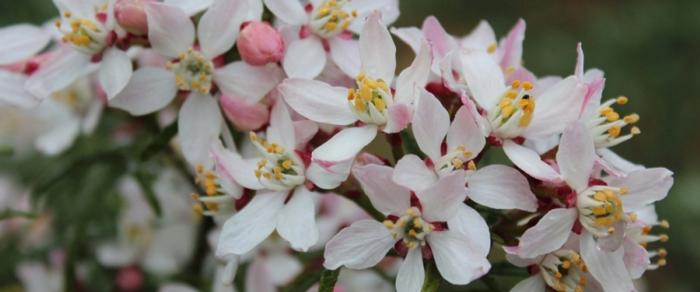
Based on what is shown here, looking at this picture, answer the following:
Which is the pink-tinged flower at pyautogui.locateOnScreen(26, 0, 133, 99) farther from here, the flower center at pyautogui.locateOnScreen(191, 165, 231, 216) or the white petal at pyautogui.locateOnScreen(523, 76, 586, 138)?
the white petal at pyautogui.locateOnScreen(523, 76, 586, 138)

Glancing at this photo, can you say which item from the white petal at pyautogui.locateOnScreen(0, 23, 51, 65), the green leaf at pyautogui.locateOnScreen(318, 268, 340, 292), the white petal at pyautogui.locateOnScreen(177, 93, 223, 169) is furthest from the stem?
the white petal at pyautogui.locateOnScreen(0, 23, 51, 65)

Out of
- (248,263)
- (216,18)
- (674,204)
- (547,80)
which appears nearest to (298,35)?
(216,18)

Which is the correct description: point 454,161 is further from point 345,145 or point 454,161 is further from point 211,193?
point 211,193

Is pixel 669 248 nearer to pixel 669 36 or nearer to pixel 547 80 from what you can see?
pixel 669 36

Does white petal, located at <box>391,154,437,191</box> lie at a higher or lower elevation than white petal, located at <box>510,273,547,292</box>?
higher

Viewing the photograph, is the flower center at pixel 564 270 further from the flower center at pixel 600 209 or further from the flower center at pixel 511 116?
the flower center at pixel 511 116

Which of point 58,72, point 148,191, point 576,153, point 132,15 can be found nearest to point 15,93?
point 58,72
